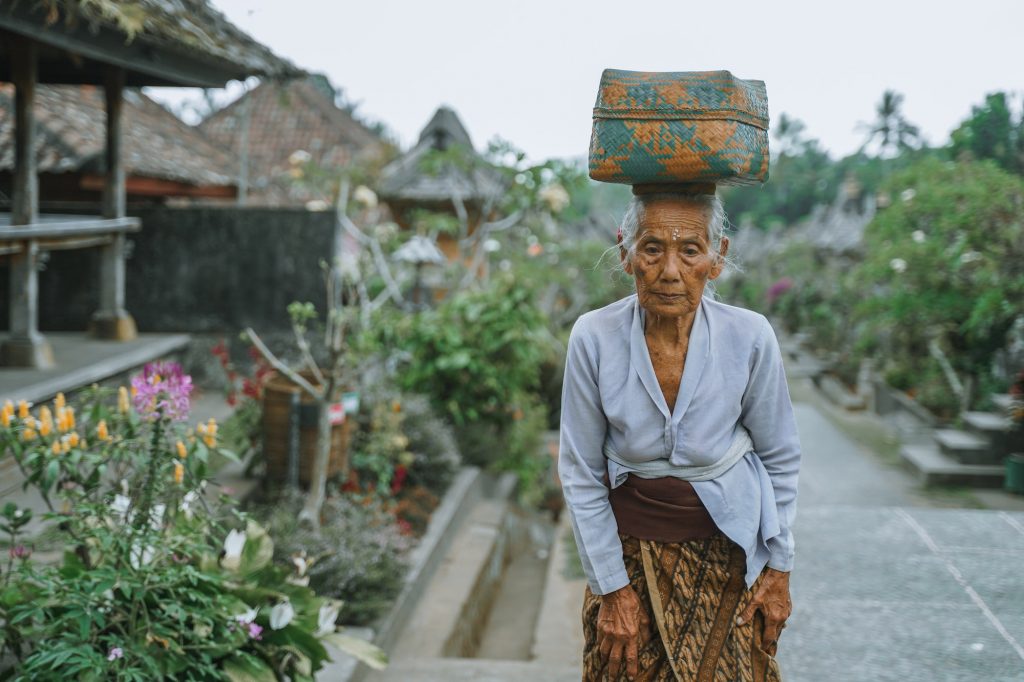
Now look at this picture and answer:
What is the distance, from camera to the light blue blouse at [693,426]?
2.24 metres

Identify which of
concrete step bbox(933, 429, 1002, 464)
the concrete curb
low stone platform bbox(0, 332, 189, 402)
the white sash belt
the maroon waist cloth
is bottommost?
the concrete curb

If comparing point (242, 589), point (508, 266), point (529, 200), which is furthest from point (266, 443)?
point (508, 266)

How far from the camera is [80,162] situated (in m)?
8.29

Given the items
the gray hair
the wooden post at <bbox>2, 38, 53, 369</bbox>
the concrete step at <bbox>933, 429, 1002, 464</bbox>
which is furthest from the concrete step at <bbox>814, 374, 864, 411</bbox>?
the gray hair

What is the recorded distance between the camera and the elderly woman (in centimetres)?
224

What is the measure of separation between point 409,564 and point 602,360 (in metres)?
3.55

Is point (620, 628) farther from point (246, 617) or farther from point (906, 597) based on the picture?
point (906, 597)

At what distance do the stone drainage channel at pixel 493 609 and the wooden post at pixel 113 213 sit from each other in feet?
10.8

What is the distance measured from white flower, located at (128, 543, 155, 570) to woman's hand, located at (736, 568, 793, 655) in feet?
5.95

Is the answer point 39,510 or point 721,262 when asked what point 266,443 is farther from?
point 721,262

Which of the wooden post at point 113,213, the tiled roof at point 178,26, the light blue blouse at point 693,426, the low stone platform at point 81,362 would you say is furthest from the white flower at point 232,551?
the wooden post at point 113,213

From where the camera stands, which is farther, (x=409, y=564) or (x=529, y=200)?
(x=529, y=200)

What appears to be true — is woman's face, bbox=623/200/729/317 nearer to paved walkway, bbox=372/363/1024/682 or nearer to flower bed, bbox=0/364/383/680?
flower bed, bbox=0/364/383/680

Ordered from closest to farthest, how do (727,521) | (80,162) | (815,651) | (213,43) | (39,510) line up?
1. (727,521)
2. (815,651)
3. (39,510)
4. (213,43)
5. (80,162)
